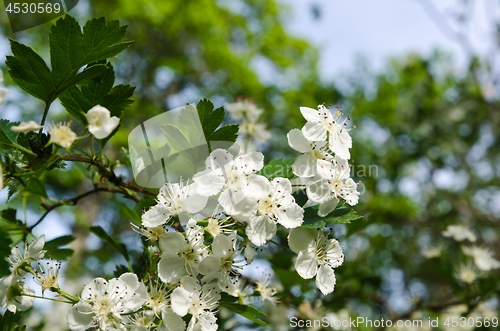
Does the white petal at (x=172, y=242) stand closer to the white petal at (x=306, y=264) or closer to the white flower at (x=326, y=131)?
→ the white petal at (x=306, y=264)

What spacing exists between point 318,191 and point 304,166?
0.25 feet

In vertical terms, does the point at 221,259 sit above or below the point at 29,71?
below

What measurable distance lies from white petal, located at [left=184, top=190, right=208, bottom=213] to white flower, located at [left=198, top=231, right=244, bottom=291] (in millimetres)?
89

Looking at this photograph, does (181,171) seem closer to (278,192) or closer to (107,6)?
(278,192)

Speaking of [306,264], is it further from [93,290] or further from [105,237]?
[105,237]

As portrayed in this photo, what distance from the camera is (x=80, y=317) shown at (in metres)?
0.84

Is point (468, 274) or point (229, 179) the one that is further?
point (468, 274)

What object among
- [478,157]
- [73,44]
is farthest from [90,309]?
[478,157]

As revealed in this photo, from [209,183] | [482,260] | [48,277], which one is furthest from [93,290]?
[482,260]

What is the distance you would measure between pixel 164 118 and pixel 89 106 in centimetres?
23

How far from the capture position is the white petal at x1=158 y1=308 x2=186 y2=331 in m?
0.82

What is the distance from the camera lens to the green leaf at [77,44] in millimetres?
816

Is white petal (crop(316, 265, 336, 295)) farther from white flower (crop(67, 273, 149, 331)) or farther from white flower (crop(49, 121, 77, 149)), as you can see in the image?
white flower (crop(49, 121, 77, 149))

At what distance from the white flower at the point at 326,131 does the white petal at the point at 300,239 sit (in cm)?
22
